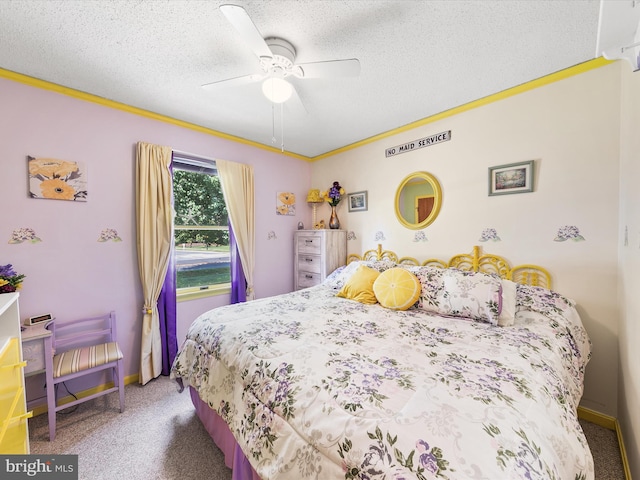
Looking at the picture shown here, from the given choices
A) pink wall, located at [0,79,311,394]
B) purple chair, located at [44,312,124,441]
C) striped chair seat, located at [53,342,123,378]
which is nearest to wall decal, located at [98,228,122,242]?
pink wall, located at [0,79,311,394]

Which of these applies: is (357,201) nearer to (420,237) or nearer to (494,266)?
(420,237)

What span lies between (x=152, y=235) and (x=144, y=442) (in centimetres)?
166

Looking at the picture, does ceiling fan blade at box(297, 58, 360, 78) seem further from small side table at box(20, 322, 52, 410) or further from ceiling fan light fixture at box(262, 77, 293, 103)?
small side table at box(20, 322, 52, 410)

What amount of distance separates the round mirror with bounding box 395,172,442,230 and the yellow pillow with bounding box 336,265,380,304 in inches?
32.2

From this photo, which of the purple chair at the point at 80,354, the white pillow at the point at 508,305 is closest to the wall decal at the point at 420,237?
the white pillow at the point at 508,305

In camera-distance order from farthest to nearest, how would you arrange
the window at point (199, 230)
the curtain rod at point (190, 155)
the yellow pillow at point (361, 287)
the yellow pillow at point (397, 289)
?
the window at point (199, 230) < the curtain rod at point (190, 155) < the yellow pillow at point (361, 287) < the yellow pillow at point (397, 289)

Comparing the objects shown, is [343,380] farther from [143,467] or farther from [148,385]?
[148,385]

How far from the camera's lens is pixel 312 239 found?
3326mm

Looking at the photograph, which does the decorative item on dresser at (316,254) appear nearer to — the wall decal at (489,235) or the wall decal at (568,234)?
the wall decal at (489,235)

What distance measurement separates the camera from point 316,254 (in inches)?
129

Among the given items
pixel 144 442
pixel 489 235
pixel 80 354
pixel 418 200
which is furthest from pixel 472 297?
pixel 80 354

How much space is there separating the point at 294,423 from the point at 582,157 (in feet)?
8.48

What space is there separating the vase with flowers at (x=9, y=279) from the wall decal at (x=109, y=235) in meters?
0.55

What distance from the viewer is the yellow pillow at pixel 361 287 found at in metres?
2.17
